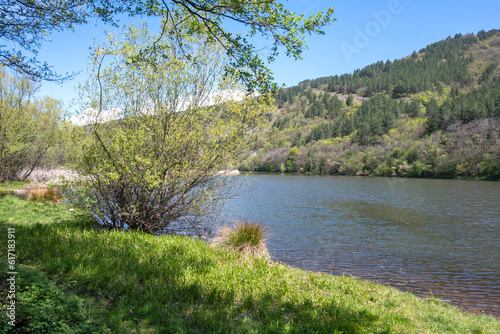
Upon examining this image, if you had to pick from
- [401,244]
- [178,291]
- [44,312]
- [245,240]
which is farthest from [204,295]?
[401,244]

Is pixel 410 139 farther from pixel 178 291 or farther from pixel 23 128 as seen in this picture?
pixel 178 291

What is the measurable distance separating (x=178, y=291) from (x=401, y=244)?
1388cm

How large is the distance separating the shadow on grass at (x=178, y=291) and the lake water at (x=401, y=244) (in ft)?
17.8

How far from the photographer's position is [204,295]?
542cm

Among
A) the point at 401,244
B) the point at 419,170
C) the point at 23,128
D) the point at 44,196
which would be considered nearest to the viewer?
the point at 401,244

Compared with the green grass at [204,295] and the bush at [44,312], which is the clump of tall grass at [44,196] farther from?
the bush at [44,312]

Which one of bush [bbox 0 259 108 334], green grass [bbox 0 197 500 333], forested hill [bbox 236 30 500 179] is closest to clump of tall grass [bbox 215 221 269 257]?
green grass [bbox 0 197 500 333]

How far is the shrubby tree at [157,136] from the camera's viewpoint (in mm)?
9680

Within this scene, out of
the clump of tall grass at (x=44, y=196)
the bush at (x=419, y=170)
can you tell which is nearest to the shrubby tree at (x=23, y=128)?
the clump of tall grass at (x=44, y=196)

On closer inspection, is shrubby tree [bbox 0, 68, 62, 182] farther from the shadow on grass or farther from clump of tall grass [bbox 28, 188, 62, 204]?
the shadow on grass

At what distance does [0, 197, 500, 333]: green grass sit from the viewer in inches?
179

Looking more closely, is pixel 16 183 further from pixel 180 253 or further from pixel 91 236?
pixel 180 253

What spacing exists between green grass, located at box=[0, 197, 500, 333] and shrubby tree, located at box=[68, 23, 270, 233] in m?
2.10

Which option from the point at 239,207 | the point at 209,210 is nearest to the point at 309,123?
the point at 239,207
